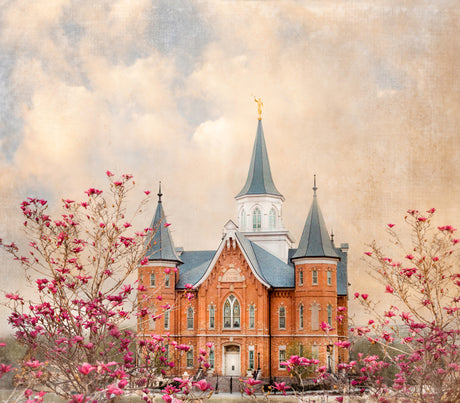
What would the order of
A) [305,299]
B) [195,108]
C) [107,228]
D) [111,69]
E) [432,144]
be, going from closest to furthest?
[107,228] → [432,144] → [111,69] → [195,108] → [305,299]

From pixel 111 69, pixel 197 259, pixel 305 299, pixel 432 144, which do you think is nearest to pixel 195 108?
pixel 111 69

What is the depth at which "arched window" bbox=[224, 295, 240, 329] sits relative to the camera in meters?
20.3

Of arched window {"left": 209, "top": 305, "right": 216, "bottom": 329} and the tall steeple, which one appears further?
the tall steeple

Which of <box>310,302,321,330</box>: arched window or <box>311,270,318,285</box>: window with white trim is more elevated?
<box>311,270,318,285</box>: window with white trim

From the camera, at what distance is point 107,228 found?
6.58 metres

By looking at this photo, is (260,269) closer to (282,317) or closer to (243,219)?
(282,317)

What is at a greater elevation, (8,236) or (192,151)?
(192,151)

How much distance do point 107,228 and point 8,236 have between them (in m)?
4.79

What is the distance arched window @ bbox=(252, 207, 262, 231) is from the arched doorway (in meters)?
6.22

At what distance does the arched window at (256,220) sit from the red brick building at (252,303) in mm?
4019

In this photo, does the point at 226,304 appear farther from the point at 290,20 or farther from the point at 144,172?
the point at 290,20

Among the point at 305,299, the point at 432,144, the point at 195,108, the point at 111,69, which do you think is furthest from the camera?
the point at 305,299

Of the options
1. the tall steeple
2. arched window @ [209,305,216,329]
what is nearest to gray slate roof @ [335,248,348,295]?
the tall steeple

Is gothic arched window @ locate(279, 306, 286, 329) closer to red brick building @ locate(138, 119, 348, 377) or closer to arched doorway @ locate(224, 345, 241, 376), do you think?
red brick building @ locate(138, 119, 348, 377)
